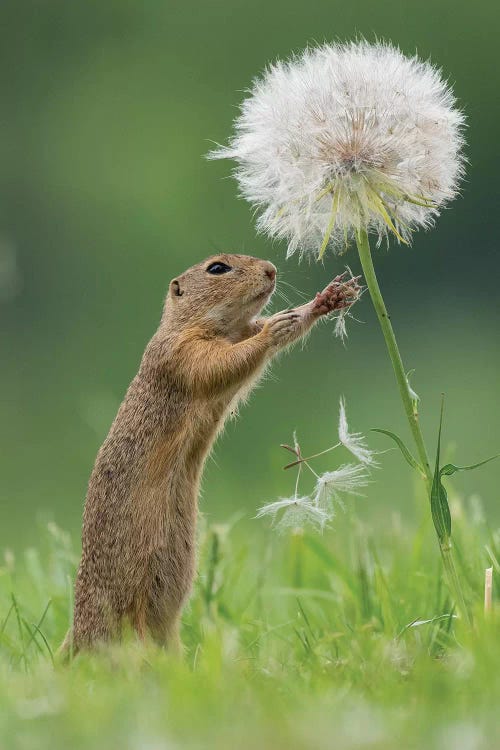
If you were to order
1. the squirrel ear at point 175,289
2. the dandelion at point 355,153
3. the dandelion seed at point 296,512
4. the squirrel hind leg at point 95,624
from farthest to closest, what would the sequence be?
the squirrel ear at point 175,289, the squirrel hind leg at point 95,624, the dandelion seed at point 296,512, the dandelion at point 355,153

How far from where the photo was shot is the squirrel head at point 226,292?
3.66 m

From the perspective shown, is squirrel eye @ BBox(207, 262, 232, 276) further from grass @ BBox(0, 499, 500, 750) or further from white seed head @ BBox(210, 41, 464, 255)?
grass @ BBox(0, 499, 500, 750)

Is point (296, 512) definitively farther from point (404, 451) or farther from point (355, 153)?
point (355, 153)

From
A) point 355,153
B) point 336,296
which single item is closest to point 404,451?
point 336,296

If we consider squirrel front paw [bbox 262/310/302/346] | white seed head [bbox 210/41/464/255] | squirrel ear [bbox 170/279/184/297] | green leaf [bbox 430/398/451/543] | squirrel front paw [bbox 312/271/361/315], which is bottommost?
green leaf [bbox 430/398/451/543]

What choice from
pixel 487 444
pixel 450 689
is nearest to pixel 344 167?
pixel 450 689

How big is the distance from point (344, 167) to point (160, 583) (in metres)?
1.32

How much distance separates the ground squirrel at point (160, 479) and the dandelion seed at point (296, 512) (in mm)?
387

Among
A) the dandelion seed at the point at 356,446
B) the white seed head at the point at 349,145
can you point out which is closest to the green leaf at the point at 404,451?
the dandelion seed at the point at 356,446

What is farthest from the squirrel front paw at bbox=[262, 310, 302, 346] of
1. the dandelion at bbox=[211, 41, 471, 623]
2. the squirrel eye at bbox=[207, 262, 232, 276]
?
the squirrel eye at bbox=[207, 262, 232, 276]

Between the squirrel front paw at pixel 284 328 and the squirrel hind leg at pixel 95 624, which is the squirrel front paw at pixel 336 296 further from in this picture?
the squirrel hind leg at pixel 95 624

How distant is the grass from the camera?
2.04 metres

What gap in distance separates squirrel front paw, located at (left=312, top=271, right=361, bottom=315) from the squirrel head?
347 millimetres

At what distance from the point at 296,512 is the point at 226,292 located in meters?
0.81
